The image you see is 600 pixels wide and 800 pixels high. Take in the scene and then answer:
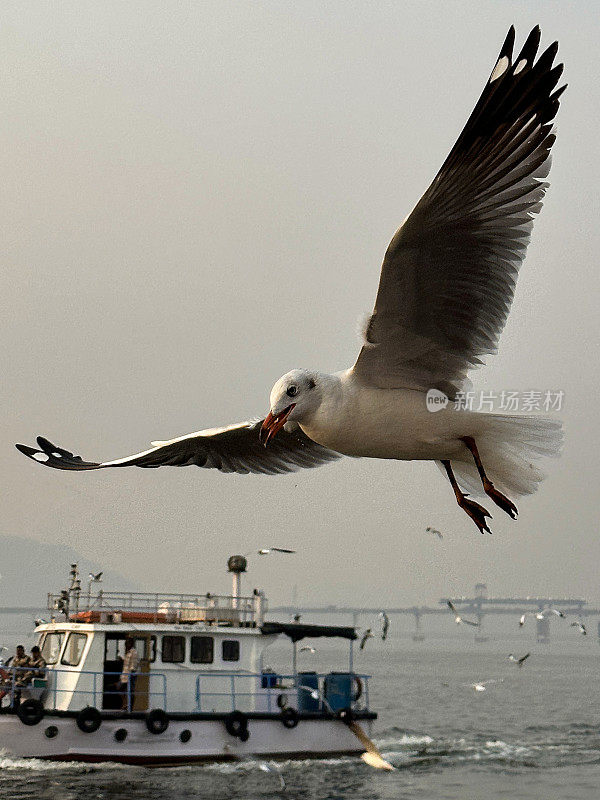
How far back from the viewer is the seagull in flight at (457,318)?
6.14 m

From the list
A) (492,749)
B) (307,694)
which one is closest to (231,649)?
(307,694)

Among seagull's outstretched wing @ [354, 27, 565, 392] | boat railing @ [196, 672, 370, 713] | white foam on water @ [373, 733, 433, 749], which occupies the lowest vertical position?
white foam on water @ [373, 733, 433, 749]

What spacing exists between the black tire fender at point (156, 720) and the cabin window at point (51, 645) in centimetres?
173

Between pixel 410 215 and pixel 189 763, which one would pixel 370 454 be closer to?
pixel 410 215

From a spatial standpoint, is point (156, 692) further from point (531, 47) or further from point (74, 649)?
point (531, 47)

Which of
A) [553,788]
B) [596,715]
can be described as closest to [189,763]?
[553,788]

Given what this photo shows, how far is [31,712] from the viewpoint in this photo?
19.3 meters

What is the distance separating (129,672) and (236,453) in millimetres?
10796

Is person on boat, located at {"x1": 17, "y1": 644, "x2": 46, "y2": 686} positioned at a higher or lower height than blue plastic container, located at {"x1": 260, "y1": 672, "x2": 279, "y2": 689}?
higher

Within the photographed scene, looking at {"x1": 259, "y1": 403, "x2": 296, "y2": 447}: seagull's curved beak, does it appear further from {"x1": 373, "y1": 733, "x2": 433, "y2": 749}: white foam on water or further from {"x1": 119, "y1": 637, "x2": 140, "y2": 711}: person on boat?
{"x1": 373, "y1": 733, "x2": 433, "y2": 749}: white foam on water

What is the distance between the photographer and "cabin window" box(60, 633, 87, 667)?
19.4 metres

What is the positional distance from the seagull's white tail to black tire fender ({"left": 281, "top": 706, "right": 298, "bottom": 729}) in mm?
14354

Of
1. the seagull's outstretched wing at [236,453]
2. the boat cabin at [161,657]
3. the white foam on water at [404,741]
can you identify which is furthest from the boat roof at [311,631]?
the seagull's outstretched wing at [236,453]

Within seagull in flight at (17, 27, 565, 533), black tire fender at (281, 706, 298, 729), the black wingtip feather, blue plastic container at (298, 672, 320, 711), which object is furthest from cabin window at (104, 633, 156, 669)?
the black wingtip feather
